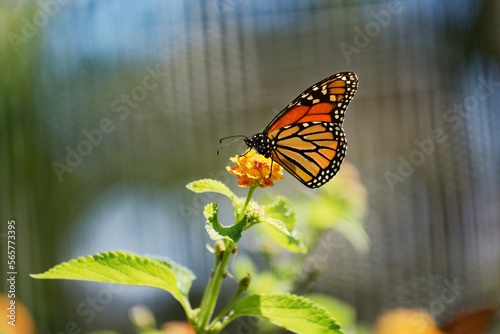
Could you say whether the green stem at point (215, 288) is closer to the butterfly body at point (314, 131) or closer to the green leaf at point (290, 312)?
the green leaf at point (290, 312)

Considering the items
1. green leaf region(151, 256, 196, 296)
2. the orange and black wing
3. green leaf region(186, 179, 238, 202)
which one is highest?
the orange and black wing

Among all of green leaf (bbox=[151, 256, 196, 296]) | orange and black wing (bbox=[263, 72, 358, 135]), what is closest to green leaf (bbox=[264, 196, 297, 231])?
green leaf (bbox=[151, 256, 196, 296])

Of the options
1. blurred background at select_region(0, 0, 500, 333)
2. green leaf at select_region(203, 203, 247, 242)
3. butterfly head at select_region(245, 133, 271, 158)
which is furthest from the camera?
blurred background at select_region(0, 0, 500, 333)

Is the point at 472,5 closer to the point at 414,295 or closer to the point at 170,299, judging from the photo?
the point at 414,295

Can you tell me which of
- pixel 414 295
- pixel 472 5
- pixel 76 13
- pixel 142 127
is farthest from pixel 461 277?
pixel 76 13

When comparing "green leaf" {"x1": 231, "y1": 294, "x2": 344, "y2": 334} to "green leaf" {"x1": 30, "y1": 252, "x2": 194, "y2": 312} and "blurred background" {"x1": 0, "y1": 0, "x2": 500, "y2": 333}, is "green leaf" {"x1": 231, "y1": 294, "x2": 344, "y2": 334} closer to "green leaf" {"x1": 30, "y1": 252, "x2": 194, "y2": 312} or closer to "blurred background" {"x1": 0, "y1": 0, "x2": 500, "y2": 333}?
"green leaf" {"x1": 30, "y1": 252, "x2": 194, "y2": 312}

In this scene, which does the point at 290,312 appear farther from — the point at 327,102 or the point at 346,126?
the point at 346,126

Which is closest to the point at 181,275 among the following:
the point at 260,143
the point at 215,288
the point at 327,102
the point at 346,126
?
the point at 215,288
